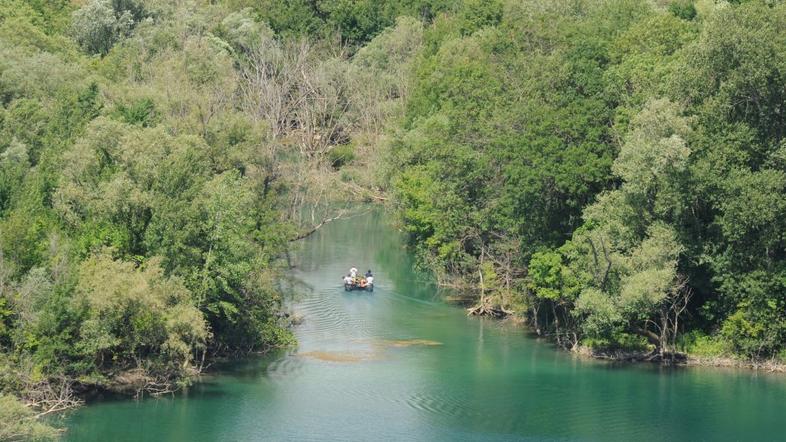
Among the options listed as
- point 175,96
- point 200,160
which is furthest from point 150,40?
point 200,160

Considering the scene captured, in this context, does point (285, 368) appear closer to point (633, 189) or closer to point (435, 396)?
point (435, 396)

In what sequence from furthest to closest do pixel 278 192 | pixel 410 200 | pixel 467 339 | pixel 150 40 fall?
pixel 150 40 < pixel 410 200 < pixel 278 192 < pixel 467 339

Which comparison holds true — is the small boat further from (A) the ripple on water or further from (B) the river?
(A) the ripple on water

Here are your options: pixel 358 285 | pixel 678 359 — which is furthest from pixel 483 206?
pixel 678 359

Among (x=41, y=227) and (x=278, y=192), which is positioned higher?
(x=278, y=192)

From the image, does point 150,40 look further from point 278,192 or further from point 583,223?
point 583,223

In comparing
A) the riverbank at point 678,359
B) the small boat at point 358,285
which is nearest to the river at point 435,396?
the riverbank at point 678,359

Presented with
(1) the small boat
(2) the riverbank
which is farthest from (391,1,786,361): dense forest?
(1) the small boat
